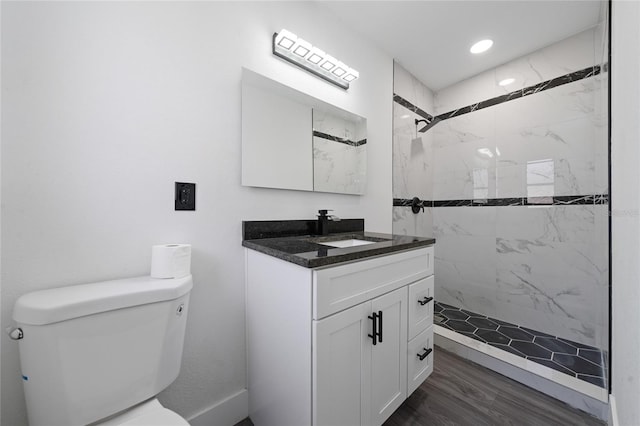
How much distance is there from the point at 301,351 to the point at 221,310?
1.59ft

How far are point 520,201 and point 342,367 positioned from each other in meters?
2.07

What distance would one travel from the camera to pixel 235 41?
1.15 m

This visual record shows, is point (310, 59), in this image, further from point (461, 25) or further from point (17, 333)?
point (17, 333)

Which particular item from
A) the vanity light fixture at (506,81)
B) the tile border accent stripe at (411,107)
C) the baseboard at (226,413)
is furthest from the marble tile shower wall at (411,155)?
the baseboard at (226,413)

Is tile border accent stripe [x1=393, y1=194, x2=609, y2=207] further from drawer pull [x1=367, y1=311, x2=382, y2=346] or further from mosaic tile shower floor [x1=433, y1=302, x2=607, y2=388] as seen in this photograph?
drawer pull [x1=367, y1=311, x2=382, y2=346]

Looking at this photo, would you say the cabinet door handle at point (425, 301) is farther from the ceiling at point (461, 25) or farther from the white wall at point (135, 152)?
the ceiling at point (461, 25)

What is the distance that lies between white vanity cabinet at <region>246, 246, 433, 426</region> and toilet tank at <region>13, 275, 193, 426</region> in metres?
0.35

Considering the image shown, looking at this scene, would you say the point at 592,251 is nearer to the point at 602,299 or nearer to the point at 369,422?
the point at 602,299

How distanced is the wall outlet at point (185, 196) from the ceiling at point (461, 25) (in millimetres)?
1421

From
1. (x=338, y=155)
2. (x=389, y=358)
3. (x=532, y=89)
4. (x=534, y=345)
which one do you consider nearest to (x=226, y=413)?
(x=389, y=358)

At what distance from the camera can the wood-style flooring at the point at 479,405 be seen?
116 cm

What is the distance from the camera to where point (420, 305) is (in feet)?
4.13

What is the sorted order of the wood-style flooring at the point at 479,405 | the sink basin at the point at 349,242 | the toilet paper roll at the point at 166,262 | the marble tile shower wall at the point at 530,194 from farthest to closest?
1. the marble tile shower wall at the point at 530,194
2. the sink basin at the point at 349,242
3. the wood-style flooring at the point at 479,405
4. the toilet paper roll at the point at 166,262

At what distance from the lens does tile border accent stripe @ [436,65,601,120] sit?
173cm
